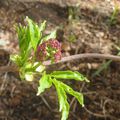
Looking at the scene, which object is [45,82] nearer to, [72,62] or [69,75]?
[69,75]

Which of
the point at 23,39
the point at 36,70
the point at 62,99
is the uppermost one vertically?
the point at 23,39

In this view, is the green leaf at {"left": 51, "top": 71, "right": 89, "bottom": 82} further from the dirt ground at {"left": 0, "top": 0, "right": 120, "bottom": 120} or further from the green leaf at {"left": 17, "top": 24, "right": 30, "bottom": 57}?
the dirt ground at {"left": 0, "top": 0, "right": 120, "bottom": 120}

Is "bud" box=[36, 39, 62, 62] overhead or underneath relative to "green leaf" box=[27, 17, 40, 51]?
underneath

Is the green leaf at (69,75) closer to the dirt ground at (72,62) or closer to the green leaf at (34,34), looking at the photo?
the green leaf at (34,34)

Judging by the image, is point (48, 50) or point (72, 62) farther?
point (72, 62)

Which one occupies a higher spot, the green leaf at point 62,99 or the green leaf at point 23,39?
the green leaf at point 23,39

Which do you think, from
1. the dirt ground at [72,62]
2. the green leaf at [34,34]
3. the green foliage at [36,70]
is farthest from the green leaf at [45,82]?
the dirt ground at [72,62]

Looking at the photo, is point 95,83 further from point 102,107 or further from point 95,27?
point 95,27

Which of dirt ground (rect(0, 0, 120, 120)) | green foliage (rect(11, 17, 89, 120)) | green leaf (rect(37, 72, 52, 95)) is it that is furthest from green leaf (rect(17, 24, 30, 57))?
dirt ground (rect(0, 0, 120, 120))

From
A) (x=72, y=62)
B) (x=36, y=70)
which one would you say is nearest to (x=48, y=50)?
(x=36, y=70)
